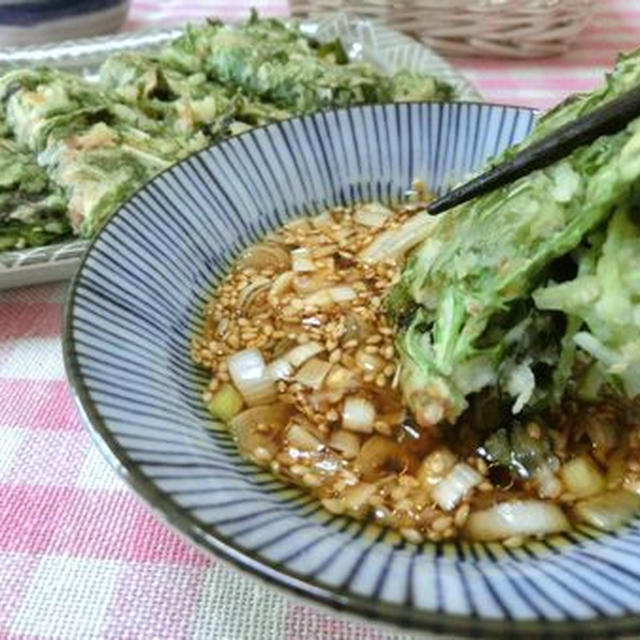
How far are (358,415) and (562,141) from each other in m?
0.42

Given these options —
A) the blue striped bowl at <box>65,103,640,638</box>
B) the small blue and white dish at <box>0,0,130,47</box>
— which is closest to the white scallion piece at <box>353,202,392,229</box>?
the blue striped bowl at <box>65,103,640,638</box>

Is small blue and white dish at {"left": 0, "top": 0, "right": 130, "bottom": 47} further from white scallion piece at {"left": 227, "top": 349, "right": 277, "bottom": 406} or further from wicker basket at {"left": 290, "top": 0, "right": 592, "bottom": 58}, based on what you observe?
white scallion piece at {"left": 227, "top": 349, "right": 277, "bottom": 406}

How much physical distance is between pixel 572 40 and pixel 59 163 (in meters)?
1.48

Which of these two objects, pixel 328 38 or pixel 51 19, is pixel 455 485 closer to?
pixel 328 38

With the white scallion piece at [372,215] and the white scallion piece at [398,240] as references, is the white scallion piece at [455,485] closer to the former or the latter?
the white scallion piece at [398,240]

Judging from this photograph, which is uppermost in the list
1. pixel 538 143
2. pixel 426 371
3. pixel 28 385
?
pixel 538 143

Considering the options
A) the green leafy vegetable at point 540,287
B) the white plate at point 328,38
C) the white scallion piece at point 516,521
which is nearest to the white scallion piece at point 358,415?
the green leafy vegetable at point 540,287

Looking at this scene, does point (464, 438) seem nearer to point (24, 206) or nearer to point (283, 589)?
point (283, 589)

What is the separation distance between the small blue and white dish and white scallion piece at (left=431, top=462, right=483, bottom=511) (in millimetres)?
1911

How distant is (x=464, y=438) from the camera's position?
113 cm

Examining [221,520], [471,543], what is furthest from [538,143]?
[221,520]

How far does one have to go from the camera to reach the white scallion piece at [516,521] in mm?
1018

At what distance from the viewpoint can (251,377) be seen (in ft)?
4.08

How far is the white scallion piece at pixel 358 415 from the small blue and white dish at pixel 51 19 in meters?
1.75
